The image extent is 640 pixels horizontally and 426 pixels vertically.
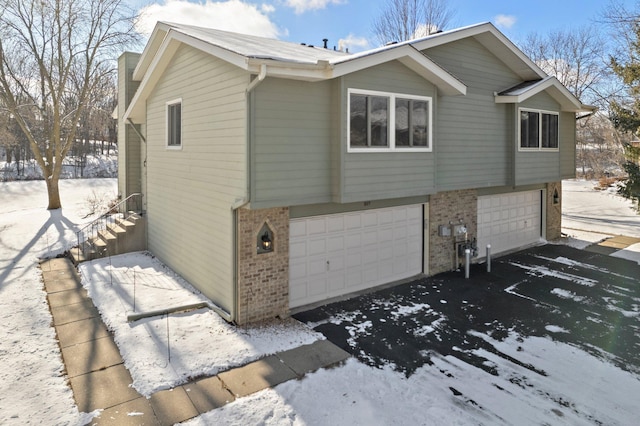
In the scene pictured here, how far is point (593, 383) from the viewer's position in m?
6.15

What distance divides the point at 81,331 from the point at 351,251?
5644 mm

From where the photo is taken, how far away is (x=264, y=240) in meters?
8.16

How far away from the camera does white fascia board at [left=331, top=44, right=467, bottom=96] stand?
7797 mm

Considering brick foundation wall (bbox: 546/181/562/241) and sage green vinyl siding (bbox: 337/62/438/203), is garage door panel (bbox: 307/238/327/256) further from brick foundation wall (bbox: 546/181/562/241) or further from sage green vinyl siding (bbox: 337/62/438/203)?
brick foundation wall (bbox: 546/181/562/241)

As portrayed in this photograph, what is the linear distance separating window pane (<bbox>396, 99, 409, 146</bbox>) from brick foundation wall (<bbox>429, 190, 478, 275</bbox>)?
241 centimetres

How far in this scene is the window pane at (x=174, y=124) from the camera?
10.6m

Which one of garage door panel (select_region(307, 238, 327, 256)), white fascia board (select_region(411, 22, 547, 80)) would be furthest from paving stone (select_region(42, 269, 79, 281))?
white fascia board (select_region(411, 22, 547, 80))

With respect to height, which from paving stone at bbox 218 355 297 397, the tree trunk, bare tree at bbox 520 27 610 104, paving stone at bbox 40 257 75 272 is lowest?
paving stone at bbox 218 355 297 397

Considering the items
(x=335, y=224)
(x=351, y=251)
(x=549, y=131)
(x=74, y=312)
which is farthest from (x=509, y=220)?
(x=74, y=312)

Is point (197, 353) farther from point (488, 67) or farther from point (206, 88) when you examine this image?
point (488, 67)

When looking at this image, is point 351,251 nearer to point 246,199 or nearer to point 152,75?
point 246,199

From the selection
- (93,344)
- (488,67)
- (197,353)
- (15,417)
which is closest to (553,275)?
(488,67)

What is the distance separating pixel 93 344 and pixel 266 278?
314 cm

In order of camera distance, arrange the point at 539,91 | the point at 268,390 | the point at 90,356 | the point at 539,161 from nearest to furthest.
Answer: the point at 268,390 < the point at 90,356 < the point at 539,91 < the point at 539,161
